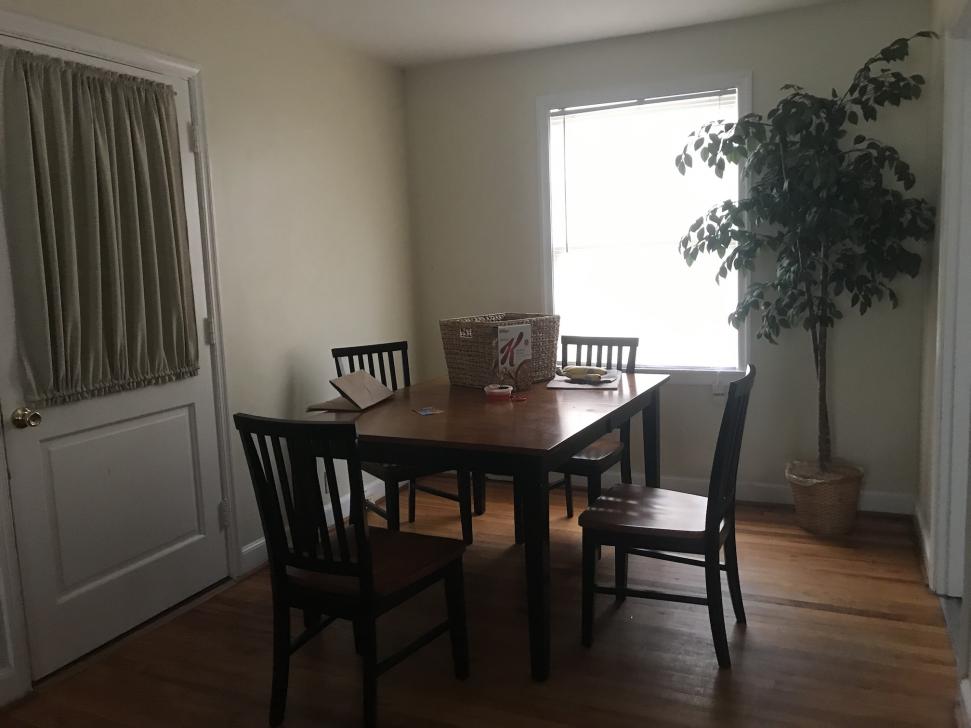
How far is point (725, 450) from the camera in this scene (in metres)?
2.47

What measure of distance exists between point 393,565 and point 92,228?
156 centimetres

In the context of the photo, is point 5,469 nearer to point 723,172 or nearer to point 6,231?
point 6,231

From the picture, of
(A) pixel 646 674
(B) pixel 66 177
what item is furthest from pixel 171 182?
(A) pixel 646 674

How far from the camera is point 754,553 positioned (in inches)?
138

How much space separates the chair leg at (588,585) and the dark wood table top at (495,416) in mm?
409

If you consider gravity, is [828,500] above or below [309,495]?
below

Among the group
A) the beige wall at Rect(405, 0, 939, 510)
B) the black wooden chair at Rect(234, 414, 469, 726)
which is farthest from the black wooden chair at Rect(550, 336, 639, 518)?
the black wooden chair at Rect(234, 414, 469, 726)

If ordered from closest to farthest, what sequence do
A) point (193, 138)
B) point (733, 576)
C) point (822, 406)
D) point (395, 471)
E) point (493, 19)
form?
1. point (733, 576)
2. point (193, 138)
3. point (395, 471)
4. point (822, 406)
5. point (493, 19)

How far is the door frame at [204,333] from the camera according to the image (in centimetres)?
249

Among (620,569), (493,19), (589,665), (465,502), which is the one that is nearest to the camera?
(589,665)

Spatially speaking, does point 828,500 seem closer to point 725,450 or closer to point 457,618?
point 725,450

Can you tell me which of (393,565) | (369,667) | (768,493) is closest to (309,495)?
(393,565)

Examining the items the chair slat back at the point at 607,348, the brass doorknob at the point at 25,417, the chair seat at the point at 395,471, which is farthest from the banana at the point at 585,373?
the brass doorknob at the point at 25,417

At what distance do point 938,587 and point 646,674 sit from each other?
132cm
